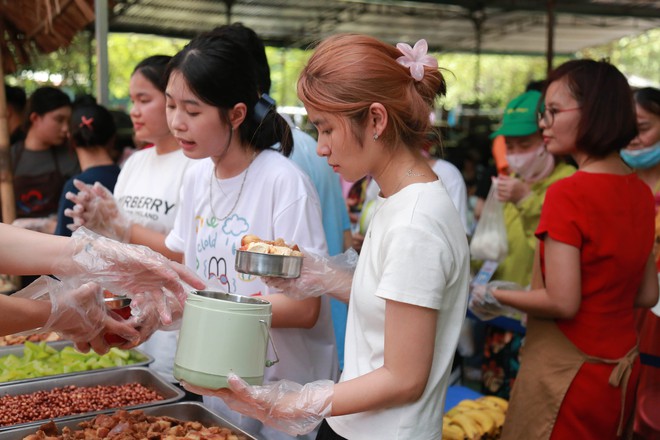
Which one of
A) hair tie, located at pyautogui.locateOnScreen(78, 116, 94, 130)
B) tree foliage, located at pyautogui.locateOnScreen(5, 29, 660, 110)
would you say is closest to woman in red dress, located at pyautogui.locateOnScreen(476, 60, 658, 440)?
tree foliage, located at pyautogui.locateOnScreen(5, 29, 660, 110)

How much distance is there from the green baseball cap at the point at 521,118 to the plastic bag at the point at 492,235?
27 centimetres

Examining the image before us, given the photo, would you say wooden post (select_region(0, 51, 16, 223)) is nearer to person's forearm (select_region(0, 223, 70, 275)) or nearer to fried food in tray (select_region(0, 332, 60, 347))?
fried food in tray (select_region(0, 332, 60, 347))

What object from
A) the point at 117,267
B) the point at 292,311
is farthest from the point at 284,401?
the point at 117,267

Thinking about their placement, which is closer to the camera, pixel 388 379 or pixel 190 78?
pixel 388 379

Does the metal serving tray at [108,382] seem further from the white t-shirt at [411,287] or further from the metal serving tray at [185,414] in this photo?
the white t-shirt at [411,287]

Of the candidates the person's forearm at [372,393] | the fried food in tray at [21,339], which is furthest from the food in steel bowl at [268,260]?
the fried food in tray at [21,339]

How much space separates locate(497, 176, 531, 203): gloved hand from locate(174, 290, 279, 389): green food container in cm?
218

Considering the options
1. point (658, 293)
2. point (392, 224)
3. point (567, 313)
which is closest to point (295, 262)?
point (392, 224)

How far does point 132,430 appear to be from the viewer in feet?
6.10

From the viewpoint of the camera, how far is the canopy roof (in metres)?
10.7

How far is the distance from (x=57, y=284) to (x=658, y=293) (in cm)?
192

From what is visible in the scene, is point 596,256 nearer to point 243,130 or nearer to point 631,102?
point 631,102

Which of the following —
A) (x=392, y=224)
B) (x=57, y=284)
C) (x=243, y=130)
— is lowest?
(x=57, y=284)

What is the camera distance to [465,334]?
14.4ft
